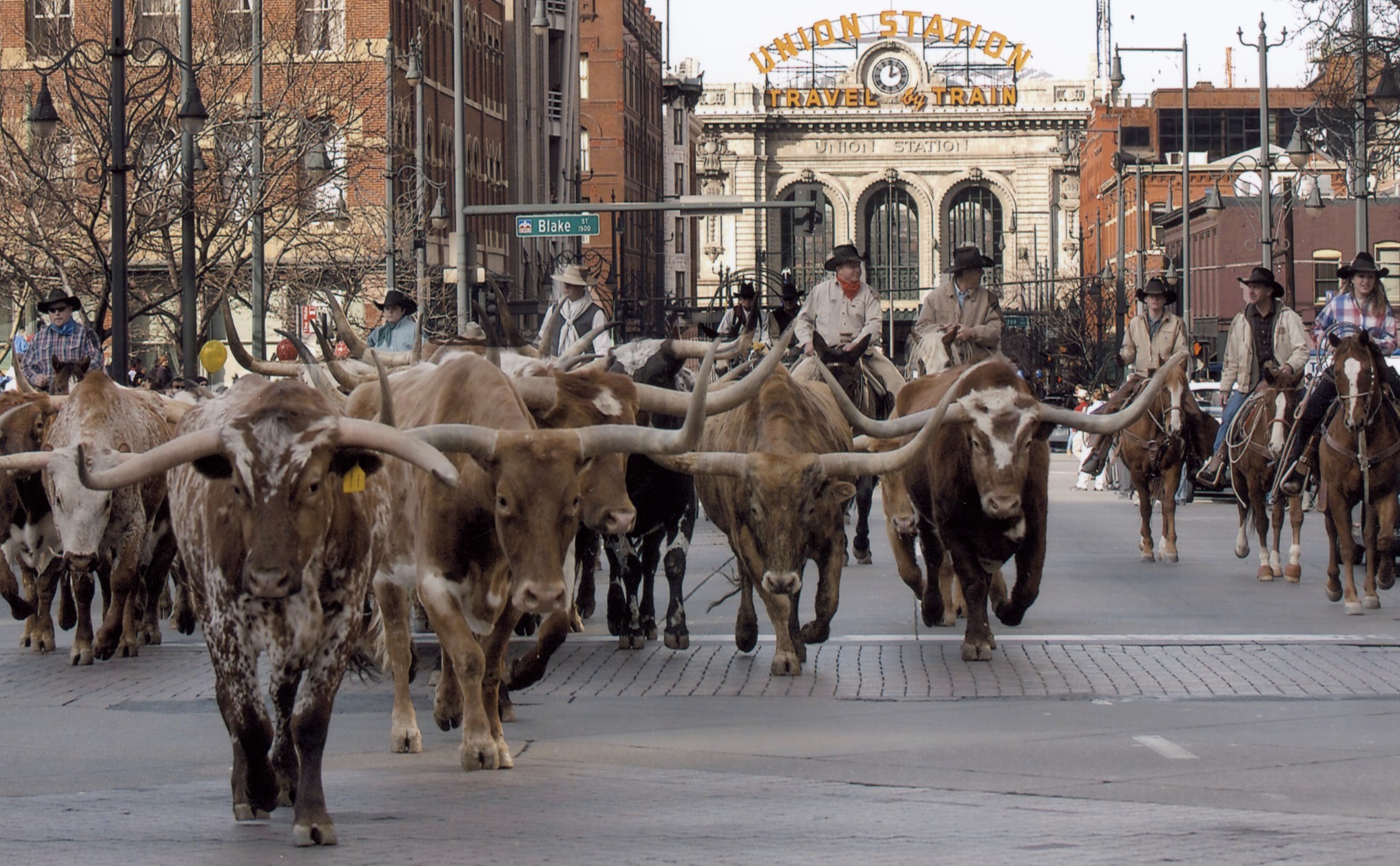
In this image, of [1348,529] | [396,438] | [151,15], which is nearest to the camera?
[396,438]

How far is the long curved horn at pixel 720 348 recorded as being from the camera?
13062mm

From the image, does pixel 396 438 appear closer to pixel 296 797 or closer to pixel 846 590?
pixel 296 797

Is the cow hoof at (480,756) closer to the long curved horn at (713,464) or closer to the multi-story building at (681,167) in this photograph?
the long curved horn at (713,464)

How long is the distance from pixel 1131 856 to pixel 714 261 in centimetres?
14064

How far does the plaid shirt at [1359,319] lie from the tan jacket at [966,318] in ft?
11.9

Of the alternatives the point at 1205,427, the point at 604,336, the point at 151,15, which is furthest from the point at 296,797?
the point at 151,15

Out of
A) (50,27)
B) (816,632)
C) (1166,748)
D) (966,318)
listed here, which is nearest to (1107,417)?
(816,632)

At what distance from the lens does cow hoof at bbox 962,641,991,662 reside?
529 inches

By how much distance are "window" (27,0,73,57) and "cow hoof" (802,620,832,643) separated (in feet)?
76.4

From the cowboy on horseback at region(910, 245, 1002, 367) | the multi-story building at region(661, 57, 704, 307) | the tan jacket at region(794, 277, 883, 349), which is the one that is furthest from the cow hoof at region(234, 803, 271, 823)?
the multi-story building at region(661, 57, 704, 307)

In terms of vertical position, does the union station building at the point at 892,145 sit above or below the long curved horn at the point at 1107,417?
above

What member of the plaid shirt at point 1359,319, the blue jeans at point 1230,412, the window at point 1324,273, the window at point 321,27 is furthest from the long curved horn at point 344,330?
the window at point 1324,273

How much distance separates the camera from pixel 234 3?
43.6m

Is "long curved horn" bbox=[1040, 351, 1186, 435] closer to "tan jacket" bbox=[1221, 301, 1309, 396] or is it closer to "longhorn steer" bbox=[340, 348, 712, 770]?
"longhorn steer" bbox=[340, 348, 712, 770]
